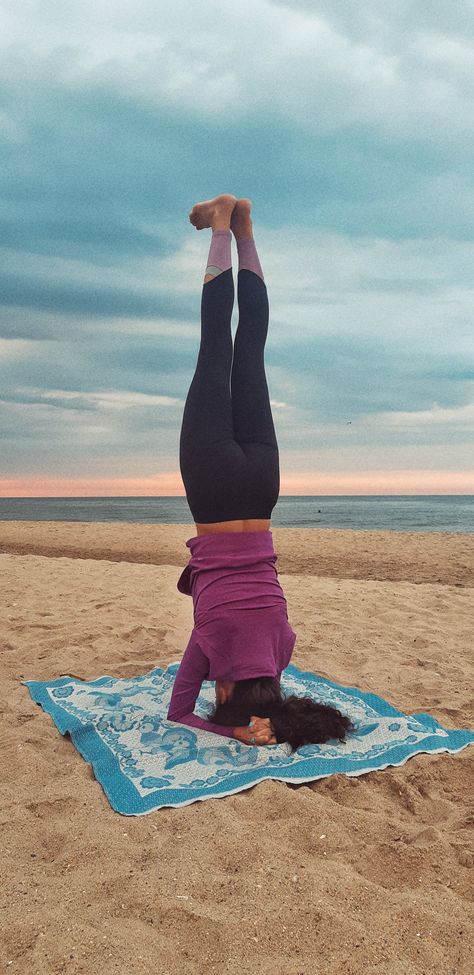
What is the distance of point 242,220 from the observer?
385 cm

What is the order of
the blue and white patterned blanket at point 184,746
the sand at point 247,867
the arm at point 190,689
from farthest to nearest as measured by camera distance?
the arm at point 190,689, the blue and white patterned blanket at point 184,746, the sand at point 247,867

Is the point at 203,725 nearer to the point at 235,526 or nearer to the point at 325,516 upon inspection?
the point at 235,526

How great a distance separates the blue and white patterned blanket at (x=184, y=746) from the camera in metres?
2.87

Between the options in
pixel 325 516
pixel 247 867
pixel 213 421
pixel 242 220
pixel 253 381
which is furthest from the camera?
pixel 325 516

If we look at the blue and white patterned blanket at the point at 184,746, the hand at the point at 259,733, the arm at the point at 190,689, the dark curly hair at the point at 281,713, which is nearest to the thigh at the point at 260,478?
the arm at the point at 190,689

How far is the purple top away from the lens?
3189 mm

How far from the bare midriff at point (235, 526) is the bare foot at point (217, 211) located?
174 centimetres

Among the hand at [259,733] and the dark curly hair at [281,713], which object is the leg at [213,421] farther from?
the hand at [259,733]

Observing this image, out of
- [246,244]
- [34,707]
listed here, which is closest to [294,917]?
[34,707]

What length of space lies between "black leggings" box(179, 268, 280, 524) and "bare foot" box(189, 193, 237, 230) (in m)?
0.33

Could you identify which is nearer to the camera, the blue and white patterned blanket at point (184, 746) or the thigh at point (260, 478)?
the blue and white patterned blanket at point (184, 746)

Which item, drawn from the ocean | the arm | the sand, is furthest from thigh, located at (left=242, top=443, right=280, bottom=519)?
the ocean

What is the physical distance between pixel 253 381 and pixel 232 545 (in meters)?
0.95

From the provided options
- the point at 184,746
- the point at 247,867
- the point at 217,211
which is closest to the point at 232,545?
the point at 184,746
